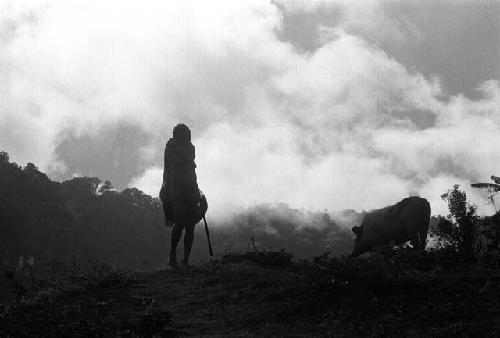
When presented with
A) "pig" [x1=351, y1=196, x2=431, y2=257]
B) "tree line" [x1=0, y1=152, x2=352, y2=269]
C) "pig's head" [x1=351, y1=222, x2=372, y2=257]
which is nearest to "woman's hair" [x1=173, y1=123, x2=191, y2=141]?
"pig" [x1=351, y1=196, x2=431, y2=257]

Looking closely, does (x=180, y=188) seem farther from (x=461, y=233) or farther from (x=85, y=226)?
(x=85, y=226)

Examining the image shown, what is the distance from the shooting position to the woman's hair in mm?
12641

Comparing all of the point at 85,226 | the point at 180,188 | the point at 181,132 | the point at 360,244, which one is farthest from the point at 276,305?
the point at 85,226

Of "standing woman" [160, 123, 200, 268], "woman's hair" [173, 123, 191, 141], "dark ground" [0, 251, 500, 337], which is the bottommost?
"dark ground" [0, 251, 500, 337]

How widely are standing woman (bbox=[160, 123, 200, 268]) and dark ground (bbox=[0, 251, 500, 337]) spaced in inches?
116

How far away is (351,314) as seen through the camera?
5.73m

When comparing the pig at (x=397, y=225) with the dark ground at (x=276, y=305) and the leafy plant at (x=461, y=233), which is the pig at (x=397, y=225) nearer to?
the leafy plant at (x=461, y=233)

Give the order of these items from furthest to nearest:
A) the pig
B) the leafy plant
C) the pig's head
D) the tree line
→ 1. the tree line
2. the pig's head
3. the pig
4. the leafy plant

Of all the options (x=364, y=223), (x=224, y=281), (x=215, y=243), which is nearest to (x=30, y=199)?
(x=215, y=243)

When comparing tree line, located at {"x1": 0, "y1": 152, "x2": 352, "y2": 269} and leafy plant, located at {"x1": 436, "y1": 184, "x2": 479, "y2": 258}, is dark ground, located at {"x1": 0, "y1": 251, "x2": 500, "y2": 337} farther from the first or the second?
tree line, located at {"x1": 0, "y1": 152, "x2": 352, "y2": 269}

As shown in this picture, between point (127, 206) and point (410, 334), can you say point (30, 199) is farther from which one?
point (410, 334)

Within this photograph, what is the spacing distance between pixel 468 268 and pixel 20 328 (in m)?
6.84

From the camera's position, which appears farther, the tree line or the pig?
the tree line

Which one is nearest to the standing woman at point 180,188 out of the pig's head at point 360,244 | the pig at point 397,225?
the pig at point 397,225
